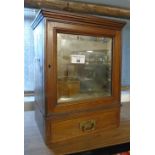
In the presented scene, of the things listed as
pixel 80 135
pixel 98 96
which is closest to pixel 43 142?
pixel 80 135

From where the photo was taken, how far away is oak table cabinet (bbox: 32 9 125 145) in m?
1.01

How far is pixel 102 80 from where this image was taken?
128 centimetres

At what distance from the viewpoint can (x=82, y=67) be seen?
1197 millimetres

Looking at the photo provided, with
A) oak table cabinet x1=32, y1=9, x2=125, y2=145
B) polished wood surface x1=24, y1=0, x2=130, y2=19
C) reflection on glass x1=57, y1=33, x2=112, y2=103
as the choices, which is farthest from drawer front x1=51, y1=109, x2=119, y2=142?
Answer: polished wood surface x1=24, y1=0, x2=130, y2=19

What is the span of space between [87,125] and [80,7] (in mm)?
901

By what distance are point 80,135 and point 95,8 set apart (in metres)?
1.01

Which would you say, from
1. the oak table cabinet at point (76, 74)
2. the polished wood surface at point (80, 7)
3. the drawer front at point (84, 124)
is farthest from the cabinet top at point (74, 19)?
the drawer front at point (84, 124)

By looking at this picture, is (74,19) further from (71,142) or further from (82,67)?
(71,142)

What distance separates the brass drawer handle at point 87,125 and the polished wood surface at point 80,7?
33.1 inches

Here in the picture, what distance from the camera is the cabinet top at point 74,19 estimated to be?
965 millimetres
